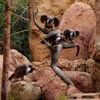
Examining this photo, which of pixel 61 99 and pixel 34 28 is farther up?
pixel 34 28

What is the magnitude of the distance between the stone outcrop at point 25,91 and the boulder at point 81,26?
10.2ft

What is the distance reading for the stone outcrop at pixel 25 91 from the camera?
4.43 meters

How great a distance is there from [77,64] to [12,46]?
233 inches

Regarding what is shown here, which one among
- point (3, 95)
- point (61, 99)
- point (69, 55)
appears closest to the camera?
point (3, 95)

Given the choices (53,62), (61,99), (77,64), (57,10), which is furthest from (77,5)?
(61,99)

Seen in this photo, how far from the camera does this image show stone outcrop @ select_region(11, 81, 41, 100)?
4434mm

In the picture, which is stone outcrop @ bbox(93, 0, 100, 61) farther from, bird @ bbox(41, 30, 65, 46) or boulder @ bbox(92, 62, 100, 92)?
bird @ bbox(41, 30, 65, 46)

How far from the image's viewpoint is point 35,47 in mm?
8312

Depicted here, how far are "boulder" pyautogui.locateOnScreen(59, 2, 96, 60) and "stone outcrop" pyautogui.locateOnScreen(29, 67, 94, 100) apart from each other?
6.93 ft

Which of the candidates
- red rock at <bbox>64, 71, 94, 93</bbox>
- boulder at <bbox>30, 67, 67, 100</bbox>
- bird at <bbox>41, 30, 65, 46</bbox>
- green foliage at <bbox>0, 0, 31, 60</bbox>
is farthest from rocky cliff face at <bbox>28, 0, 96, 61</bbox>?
green foliage at <bbox>0, 0, 31, 60</bbox>

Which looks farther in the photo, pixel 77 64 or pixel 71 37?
pixel 77 64

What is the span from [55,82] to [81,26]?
3.59 m

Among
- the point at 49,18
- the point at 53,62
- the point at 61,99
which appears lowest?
the point at 61,99

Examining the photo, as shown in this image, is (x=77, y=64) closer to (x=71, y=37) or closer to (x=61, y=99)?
(x=71, y=37)
